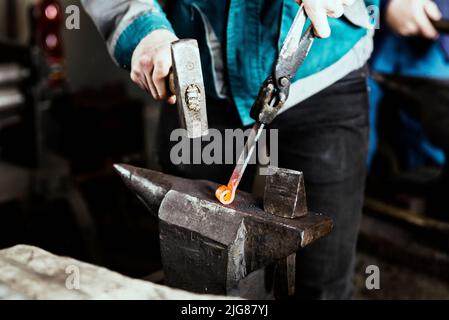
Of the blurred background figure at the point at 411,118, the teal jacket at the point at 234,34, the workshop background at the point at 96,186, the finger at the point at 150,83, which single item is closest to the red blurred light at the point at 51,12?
the workshop background at the point at 96,186

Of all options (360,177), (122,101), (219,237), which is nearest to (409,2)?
(360,177)

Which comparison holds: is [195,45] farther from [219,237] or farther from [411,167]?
[411,167]

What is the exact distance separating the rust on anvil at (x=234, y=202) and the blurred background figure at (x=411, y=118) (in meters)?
1.77

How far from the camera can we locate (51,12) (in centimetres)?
388

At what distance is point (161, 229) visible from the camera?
4.75ft

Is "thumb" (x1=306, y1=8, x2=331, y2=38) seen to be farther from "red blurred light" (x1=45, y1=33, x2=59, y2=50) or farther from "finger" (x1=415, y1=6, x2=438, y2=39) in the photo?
"red blurred light" (x1=45, y1=33, x2=59, y2=50)

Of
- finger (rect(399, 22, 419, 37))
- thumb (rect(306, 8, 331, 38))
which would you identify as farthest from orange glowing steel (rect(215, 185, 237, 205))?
finger (rect(399, 22, 419, 37))

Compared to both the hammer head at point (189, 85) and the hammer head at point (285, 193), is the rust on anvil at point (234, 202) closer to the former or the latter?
the hammer head at point (285, 193)

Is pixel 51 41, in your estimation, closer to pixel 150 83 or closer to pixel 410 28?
pixel 410 28

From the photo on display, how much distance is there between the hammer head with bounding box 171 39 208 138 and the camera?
132cm

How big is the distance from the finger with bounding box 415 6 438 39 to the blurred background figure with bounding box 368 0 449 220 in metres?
0.73

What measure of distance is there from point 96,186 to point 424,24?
2090mm

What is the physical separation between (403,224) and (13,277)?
2.57 metres

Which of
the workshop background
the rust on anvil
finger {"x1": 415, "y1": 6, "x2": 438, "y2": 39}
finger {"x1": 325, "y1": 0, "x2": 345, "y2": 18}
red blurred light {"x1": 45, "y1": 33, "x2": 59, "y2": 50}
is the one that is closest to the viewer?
the rust on anvil
